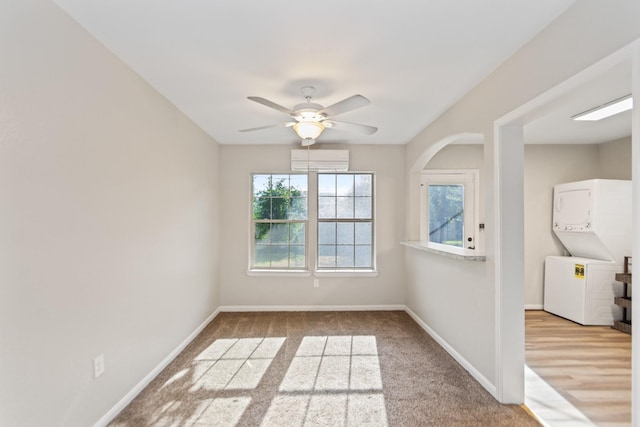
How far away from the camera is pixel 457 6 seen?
1.70 meters

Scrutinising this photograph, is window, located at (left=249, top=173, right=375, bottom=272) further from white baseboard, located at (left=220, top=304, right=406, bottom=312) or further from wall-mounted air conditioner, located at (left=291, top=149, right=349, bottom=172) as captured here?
white baseboard, located at (left=220, top=304, right=406, bottom=312)

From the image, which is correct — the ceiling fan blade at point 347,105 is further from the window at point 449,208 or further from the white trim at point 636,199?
the window at point 449,208

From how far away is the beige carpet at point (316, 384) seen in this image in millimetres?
2199

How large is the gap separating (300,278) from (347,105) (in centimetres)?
297

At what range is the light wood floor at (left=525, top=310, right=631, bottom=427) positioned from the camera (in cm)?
233

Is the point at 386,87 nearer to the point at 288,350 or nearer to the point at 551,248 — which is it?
the point at 288,350

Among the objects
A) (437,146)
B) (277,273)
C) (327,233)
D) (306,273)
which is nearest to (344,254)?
(327,233)

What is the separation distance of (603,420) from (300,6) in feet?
10.7

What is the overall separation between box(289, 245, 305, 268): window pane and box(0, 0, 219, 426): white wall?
2.07 m

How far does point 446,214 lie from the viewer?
15.9 feet

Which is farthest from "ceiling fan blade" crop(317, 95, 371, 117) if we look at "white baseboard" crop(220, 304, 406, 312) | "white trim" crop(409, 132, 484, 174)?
"white baseboard" crop(220, 304, 406, 312)

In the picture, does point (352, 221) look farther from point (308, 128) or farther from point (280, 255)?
point (308, 128)

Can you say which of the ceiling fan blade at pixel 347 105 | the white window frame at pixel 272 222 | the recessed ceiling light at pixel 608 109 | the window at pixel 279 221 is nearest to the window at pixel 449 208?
the recessed ceiling light at pixel 608 109

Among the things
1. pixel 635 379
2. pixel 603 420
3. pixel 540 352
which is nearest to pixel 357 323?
pixel 540 352
